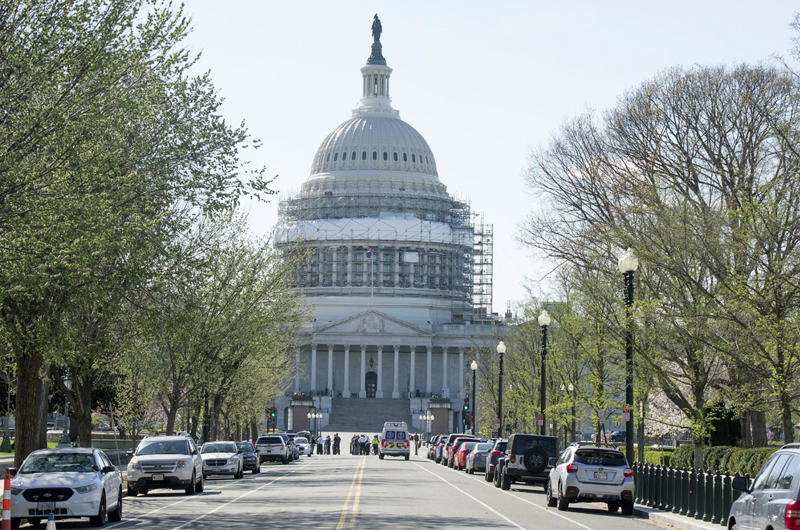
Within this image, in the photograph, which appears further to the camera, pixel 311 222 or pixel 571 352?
pixel 311 222

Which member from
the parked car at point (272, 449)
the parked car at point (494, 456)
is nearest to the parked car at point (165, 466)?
the parked car at point (494, 456)

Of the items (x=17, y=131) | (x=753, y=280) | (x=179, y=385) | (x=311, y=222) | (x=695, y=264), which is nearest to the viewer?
(x=17, y=131)

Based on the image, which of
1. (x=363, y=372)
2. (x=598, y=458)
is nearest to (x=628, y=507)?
(x=598, y=458)

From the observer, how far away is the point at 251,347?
48312 millimetres

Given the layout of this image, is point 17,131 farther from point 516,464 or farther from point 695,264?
point 516,464

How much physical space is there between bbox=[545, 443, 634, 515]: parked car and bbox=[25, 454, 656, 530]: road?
512mm

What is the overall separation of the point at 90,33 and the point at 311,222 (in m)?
140

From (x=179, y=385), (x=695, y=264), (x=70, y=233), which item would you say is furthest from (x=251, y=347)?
(x=70, y=233)

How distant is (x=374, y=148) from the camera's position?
16788cm

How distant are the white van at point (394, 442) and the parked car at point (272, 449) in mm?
11781

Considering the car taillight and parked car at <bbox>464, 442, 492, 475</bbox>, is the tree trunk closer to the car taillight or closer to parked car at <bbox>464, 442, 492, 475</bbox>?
the car taillight

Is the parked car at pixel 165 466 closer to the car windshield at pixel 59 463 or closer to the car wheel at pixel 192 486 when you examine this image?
the car wheel at pixel 192 486

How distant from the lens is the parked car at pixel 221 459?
147 feet

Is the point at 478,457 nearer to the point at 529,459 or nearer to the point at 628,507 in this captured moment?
the point at 529,459
